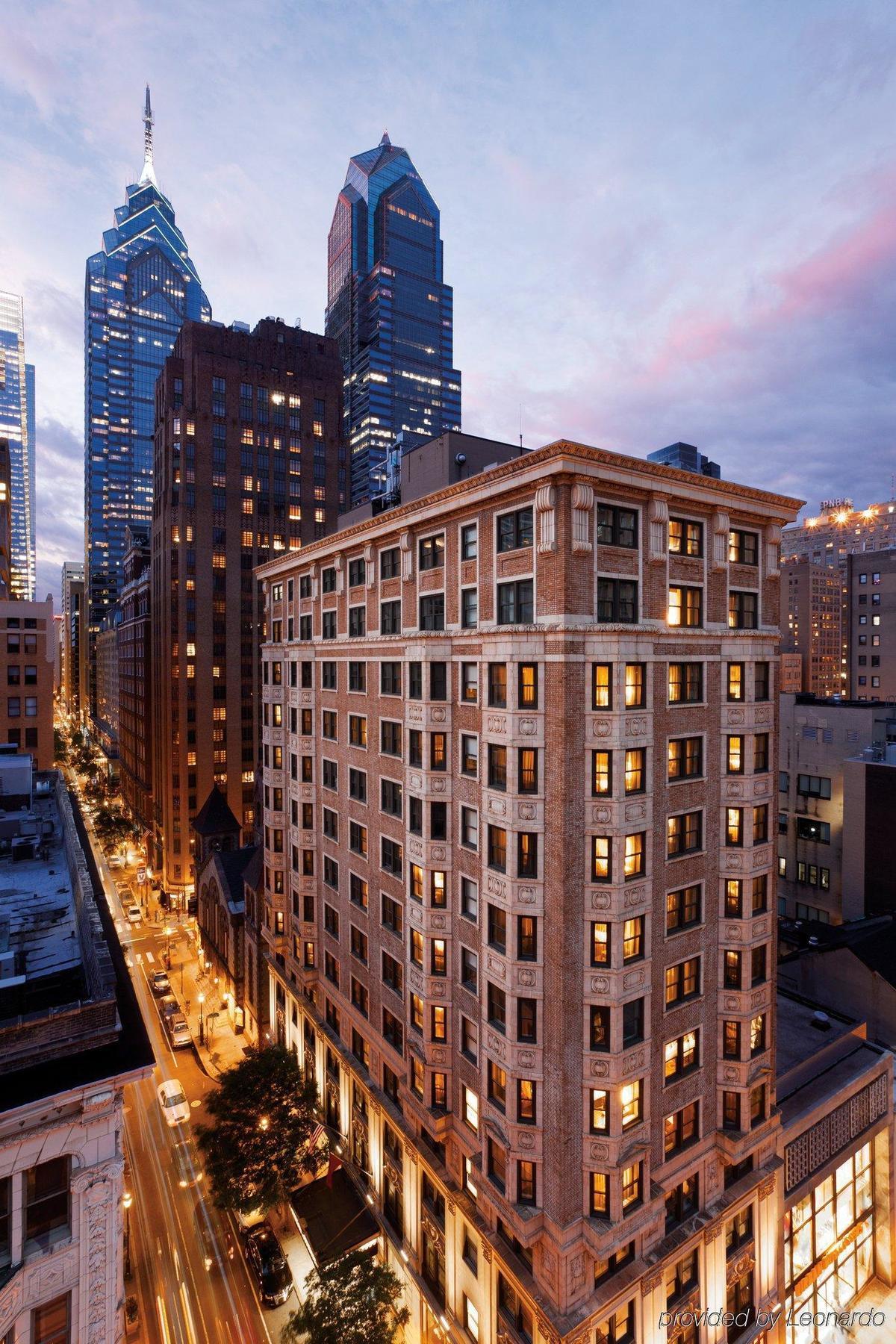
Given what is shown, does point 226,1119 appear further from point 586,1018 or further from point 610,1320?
point 586,1018

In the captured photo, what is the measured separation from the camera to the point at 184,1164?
3962cm

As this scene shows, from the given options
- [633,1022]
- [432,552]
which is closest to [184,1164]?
[633,1022]

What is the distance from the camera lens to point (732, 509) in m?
27.2

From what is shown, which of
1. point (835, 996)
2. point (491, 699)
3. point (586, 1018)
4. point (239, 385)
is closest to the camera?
point (586, 1018)

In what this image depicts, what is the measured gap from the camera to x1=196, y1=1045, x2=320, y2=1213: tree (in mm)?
31812

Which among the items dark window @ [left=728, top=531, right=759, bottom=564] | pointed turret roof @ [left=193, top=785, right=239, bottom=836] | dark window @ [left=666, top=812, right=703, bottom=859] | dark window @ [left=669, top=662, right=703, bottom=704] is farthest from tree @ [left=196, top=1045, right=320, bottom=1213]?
dark window @ [left=728, top=531, right=759, bottom=564]

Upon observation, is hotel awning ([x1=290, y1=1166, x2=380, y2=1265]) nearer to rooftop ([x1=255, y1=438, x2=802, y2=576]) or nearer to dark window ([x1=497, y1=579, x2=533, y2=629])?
dark window ([x1=497, y1=579, x2=533, y2=629])

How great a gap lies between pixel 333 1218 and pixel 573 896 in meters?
26.3

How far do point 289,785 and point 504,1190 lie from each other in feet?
93.4

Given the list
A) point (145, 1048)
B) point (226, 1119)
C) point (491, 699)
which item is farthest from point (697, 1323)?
point (491, 699)

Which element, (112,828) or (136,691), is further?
(136,691)

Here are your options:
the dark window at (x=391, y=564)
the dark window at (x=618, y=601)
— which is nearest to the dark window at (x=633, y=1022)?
the dark window at (x=618, y=601)

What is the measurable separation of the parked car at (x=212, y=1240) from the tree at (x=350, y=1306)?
7392 millimetres

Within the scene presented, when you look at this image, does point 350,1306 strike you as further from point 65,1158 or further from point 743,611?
point 743,611
